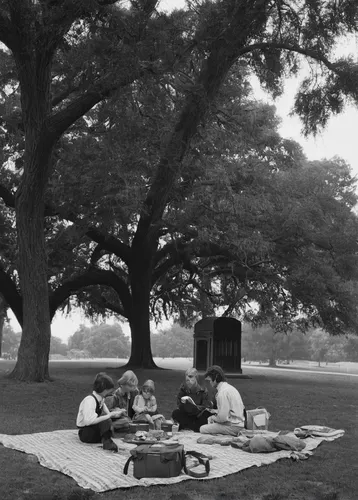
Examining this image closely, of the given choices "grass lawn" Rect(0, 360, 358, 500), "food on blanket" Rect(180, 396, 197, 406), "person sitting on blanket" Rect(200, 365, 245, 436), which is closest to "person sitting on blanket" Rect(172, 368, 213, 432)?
"food on blanket" Rect(180, 396, 197, 406)

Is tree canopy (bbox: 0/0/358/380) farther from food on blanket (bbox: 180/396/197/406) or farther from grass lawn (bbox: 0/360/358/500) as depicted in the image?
food on blanket (bbox: 180/396/197/406)

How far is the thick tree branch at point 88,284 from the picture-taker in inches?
985

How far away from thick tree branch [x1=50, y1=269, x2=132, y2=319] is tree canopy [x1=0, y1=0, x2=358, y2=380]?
0.06 m

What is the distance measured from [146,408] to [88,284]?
16811mm

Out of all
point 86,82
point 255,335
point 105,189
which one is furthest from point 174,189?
point 255,335

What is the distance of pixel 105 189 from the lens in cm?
1712

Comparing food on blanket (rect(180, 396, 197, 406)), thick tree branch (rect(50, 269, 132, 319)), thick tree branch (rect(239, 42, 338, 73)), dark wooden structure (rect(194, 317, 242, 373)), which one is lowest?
food on blanket (rect(180, 396, 197, 406))

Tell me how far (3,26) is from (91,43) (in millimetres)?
2802

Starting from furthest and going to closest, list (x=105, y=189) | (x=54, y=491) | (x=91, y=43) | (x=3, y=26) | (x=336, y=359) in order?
(x=336, y=359) < (x=105, y=189) < (x=3, y=26) < (x=91, y=43) < (x=54, y=491)

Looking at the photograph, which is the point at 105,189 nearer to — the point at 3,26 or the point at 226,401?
the point at 3,26

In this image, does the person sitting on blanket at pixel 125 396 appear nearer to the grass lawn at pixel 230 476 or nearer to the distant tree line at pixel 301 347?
the grass lawn at pixel 230 476

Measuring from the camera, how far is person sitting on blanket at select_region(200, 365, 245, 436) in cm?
927

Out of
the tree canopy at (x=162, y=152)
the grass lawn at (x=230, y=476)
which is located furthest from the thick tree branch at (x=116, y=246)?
the grass lawn at (x=230, y=476)

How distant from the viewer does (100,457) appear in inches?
289
